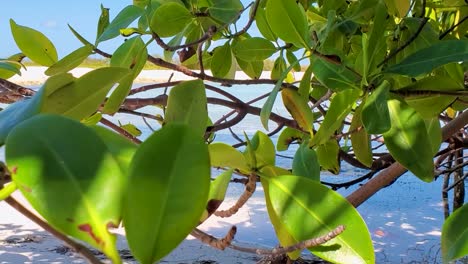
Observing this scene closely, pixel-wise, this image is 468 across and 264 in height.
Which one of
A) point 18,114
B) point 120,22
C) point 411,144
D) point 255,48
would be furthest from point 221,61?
point 18,114

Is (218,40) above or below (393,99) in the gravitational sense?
above

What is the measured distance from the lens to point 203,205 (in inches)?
5.6

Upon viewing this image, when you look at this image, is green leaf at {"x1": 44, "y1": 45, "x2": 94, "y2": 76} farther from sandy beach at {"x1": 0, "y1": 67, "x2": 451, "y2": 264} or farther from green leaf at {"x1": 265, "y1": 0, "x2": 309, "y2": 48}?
sandy beach at {"x1": 0, "y1": 67, "x2": 451, "y2": 264}

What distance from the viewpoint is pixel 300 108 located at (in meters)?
0.37

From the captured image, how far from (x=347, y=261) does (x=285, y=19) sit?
0.57 feet

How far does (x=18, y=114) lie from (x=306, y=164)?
0.20 meters

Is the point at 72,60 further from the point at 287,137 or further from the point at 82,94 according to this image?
the point at 287,137

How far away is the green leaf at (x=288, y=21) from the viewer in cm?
32

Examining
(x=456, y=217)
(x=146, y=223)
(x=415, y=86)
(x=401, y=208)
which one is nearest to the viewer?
(x=146, y=223)

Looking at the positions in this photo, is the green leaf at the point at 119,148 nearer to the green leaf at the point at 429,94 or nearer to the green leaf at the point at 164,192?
the green leaf at the point at 164,192

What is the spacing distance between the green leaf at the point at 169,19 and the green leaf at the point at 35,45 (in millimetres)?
109

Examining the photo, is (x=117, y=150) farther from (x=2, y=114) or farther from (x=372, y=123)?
(x=372, y=123)

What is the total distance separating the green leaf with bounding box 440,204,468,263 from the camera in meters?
0.22

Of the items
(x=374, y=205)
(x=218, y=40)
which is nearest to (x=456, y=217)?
(x=218, y=40)
